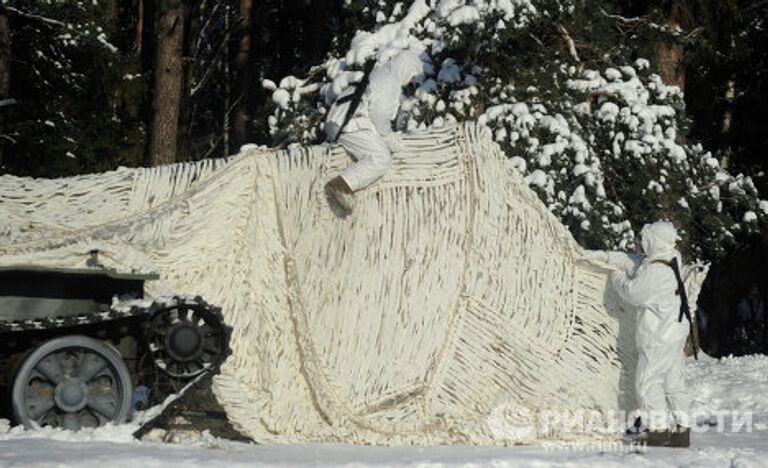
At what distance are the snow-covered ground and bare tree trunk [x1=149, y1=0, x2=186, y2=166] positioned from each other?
10434 mm

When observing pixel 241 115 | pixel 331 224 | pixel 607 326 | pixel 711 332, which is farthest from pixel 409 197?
pixel 711 332

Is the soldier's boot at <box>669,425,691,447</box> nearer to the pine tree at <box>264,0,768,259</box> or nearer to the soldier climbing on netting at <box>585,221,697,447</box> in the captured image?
the soldier climbing on netting at <box>585,221,697,447</box>

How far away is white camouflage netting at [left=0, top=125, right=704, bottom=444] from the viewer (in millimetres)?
7676

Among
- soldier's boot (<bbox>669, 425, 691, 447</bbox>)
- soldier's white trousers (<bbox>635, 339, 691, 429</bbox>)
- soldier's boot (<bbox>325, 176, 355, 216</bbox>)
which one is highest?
soldier's boot (<bbox>325, 176, 355, 216</bbox>)

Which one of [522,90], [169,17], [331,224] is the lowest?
[331,224]

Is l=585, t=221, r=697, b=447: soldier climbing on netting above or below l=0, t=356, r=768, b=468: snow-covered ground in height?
above

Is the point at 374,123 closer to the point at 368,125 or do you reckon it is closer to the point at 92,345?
the point at 368,125

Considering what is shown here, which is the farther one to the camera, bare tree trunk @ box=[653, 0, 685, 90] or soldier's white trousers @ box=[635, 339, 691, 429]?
bare tree trunk @ box=[653, 0, 685, 90]

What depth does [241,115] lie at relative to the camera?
84.2 feet

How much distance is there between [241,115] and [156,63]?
7.79 m

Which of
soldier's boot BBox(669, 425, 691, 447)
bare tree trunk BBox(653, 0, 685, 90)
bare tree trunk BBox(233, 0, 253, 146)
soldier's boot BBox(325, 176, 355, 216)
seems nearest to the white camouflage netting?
soldier's boot BBox(325, 176, 355, 216)

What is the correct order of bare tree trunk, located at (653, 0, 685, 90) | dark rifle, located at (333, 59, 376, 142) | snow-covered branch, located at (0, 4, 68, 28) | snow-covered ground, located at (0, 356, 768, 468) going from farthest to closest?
snow-covered branch, located at (0, 4, 68, 28) < bare tree trunk, located at (653, 0, 685, 90) < dark rifle, located at (333, 59, 376, 142) < snow-covered ground, located at (0, 356, 768, 468)

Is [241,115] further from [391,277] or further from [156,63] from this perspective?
[391,277]

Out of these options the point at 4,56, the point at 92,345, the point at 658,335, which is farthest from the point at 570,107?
the point at 92,345
